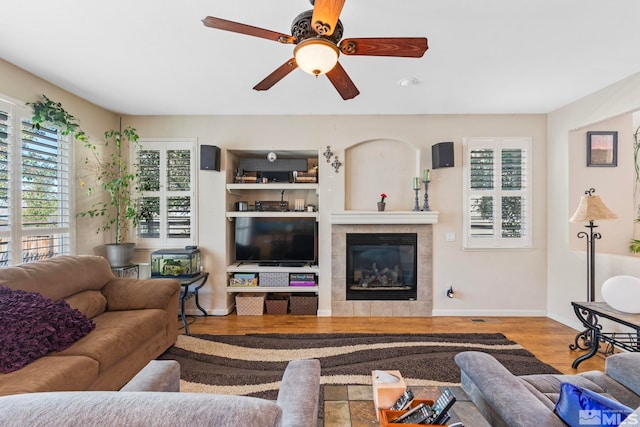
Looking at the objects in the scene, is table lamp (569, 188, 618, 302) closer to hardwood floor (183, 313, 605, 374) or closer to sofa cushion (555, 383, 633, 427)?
hardwood floor (183, 313, 605, 374)

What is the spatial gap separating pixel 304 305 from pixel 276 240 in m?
0.94

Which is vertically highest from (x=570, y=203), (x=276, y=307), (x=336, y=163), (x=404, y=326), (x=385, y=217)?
(x=336, y=163)

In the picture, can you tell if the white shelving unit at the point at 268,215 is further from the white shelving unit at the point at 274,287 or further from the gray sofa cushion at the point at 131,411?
the gray sofa cushion at the point at 131,411

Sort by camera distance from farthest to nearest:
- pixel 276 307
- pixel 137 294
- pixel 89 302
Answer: pixel 276 307, pixel 137 294, pixel 89 302

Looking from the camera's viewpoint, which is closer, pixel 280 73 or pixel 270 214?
pixel 280 73

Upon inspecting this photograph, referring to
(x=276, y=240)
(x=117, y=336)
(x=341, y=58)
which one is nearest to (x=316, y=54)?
(x=341, y=58)

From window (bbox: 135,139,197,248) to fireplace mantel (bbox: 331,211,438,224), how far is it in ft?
6.38

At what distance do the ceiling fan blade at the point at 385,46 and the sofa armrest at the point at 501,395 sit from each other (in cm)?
166

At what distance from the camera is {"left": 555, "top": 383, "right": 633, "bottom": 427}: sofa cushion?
0.92m

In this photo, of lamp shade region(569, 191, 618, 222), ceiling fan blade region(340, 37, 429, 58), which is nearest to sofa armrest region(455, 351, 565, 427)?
ceiling fan blade region(340, 37, 429, 58)

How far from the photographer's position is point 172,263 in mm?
3578

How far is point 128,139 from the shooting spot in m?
3.89

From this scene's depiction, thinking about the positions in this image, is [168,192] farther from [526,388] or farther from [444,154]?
[526,388]

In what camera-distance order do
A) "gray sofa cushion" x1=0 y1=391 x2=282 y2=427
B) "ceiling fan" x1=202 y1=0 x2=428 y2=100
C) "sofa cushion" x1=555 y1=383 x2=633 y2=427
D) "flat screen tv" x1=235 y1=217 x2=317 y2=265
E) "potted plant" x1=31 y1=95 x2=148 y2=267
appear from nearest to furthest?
"gray sofa cushion" x1=0 y1=391 x2=282 y2=427
"sofa cushion" x1=555 y1=383 x2=633 y2=427
"ceiling fan" x1=202 y1=0 x2=428 y2=100
"potted plant" x1=31 y1=95 x2=148 y2=267
"flat screen tv" x1=235 y1=217 x2=317 y2=265
